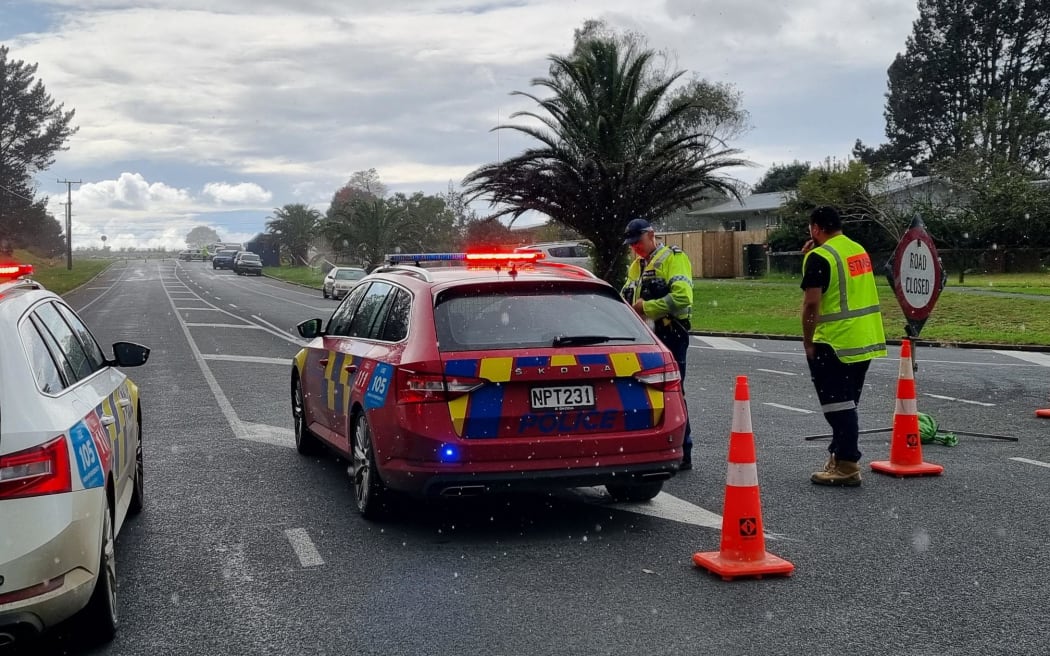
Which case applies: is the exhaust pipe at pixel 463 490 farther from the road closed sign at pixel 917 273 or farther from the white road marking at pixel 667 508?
the road closed sign at pixel 917 273

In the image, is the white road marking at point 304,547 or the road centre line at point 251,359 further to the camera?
the road centre line at point 251,359

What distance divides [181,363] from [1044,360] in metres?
12.6

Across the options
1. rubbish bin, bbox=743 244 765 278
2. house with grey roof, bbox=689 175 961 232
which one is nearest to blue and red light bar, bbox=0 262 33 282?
house with grey roof, bbox=689 175 961 232

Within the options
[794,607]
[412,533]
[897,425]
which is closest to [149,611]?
[412,533]

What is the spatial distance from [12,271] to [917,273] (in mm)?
7200

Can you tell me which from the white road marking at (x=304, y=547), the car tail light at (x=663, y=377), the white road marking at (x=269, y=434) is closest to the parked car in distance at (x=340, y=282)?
the white road marking at (x=269, y=434)

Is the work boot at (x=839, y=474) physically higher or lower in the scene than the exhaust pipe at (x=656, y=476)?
lower

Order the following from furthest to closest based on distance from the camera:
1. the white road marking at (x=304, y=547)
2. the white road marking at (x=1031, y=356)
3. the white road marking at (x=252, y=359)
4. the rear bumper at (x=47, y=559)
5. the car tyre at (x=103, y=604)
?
the white road marking at (x=252, y=359)
the white road marking at (x=1031, y=356)
the white road marking at (x=304, y=547)
the car tyre at (x=103, y=604)
the rear bumper at (x=47, y=559)

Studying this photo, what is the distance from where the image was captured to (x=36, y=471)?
386 centimetres

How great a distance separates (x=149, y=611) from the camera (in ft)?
15.9

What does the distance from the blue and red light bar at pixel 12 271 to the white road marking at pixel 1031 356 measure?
45.4 ft

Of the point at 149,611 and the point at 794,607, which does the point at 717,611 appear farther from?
the point at 149,611

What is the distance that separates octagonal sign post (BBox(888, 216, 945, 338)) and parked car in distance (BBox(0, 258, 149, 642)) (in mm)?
6878

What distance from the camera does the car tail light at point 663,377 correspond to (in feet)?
20.3
